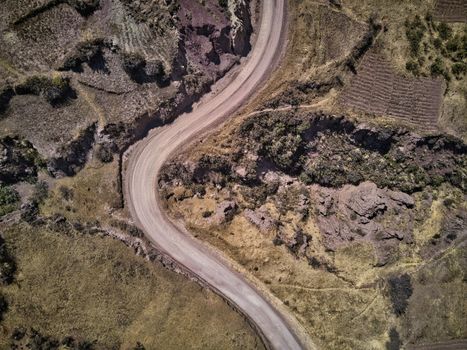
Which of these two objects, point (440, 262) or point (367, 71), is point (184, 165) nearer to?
point (367, 71)

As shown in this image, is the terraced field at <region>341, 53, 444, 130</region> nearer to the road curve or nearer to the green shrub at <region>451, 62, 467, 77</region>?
the green shrub at <region>451, 62, 467, 77</region>

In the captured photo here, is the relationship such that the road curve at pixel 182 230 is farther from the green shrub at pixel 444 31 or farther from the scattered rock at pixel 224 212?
the green shrub at pixel 444 31

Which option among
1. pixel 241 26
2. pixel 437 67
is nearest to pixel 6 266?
pixel 241 26

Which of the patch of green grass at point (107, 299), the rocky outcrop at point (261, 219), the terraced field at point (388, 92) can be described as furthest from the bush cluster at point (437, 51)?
the patch of green grass at point (107, 299)

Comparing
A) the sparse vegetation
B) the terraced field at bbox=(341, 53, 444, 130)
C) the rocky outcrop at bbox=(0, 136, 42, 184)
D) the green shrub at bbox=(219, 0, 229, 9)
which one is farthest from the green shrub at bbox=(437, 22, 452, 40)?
the rocky outcrop at bbox=(0, 136, 42, 184)

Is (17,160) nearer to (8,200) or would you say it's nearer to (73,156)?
(8,200)
